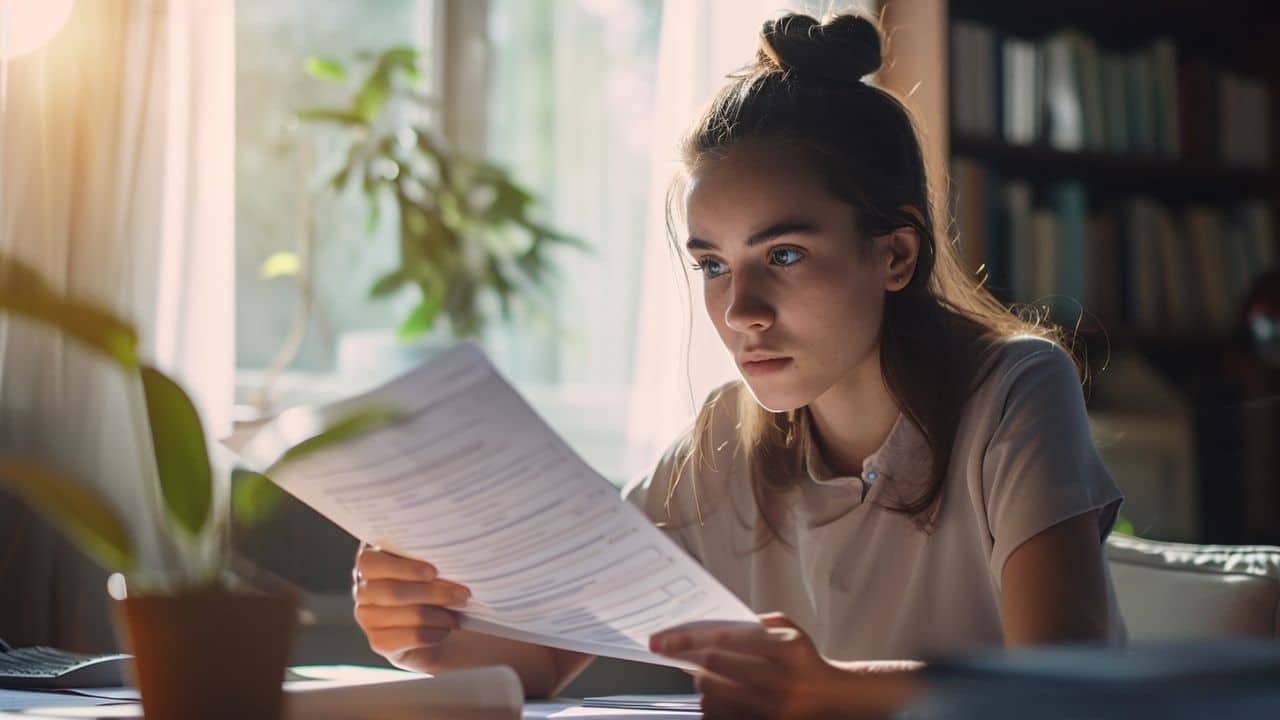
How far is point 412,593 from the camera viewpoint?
899 mm

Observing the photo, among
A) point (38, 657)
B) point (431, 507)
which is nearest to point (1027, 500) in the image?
point (431, 507)

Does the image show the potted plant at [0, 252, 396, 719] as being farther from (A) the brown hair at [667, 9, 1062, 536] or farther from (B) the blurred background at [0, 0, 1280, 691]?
(B) the blurred background at [0, 0, 1280, 691]

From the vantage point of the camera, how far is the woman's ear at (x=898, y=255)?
3.70 feet

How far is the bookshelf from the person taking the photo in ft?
8.14

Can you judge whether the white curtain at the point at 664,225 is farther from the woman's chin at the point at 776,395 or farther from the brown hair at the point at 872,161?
the woman's chin at the point at 776,395

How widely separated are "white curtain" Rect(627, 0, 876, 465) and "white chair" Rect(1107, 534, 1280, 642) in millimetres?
1189

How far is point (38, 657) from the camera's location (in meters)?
1.00

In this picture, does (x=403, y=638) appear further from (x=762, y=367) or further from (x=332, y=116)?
(x=332, y=116)

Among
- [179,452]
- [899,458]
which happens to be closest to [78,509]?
[179,452]

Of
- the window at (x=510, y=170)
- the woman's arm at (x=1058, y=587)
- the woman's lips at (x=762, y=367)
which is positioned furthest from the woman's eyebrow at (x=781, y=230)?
the window at (x=510, y=170)

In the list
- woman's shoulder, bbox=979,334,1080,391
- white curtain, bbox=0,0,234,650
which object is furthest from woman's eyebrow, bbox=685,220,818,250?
white curtain, bbox=0,0,234,650

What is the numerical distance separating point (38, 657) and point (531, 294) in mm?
1534

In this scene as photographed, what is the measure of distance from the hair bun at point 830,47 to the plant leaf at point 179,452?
771 millimetres

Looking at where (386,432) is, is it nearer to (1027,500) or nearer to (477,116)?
(1027,500)
